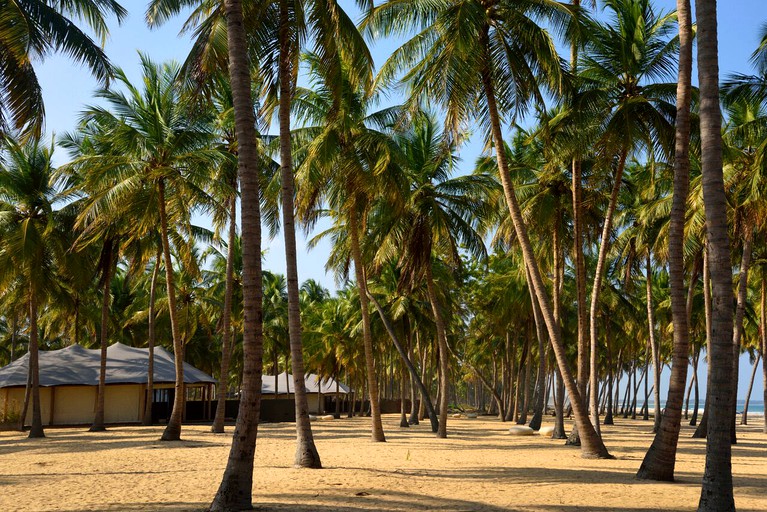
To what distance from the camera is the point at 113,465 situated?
14656mm

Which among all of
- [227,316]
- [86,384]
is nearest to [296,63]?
[227,316]

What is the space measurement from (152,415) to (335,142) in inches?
806

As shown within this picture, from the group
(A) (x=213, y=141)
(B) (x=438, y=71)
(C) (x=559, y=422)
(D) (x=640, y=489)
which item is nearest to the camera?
(D) (x=640, y=489)

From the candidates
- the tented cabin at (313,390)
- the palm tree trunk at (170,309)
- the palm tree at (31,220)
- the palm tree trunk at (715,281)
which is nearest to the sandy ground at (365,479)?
the palm tree trunk at (170,309)

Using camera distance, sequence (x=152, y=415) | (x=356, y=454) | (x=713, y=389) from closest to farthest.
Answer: (x=713, y=389)
(x=356, y=454)
(x=152, y=415)

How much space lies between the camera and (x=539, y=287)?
15625mm

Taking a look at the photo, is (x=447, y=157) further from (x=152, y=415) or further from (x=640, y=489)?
(x=152, y=415)

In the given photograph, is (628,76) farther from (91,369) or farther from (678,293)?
(91,369)

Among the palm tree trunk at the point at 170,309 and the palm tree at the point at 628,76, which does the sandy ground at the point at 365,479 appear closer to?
the palm tree trunk at the point at 170,309

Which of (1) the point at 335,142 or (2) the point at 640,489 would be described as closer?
(2) the point at 640,489

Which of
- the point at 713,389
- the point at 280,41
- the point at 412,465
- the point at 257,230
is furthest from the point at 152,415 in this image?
the point at 713,389

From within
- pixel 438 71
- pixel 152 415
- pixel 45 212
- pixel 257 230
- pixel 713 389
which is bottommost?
pixel 152 415

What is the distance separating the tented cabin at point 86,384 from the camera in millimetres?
31048

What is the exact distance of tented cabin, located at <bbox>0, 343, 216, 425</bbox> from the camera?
31048 mm
